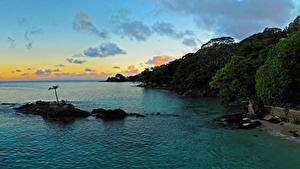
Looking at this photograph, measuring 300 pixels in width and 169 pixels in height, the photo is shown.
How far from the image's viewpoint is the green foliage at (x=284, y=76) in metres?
26.3

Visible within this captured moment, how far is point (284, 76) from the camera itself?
1043 inches

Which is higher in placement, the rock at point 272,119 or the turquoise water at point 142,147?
the rock at point 272,119

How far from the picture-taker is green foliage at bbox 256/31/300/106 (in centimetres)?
2633

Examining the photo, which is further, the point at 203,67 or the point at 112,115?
the point at 203,67

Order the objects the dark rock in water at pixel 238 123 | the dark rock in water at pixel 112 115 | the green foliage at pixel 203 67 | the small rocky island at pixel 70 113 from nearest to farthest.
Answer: the dark rock in water at pixel 238 123 < the dark rock in water at pixel 112 115 < the small rocky island at pixel 70 113 < the green foliage at pixel 203 67

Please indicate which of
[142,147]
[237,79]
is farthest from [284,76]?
[142,147]

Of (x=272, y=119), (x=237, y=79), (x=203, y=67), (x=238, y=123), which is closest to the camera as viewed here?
(x=272, y=119)

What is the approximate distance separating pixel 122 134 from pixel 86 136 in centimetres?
436

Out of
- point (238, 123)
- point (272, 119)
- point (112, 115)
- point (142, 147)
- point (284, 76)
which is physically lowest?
point (142, 147)

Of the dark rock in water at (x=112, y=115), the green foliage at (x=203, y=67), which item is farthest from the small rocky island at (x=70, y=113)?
the green foliage at (x=203, y=67)

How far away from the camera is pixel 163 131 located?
2742 cm

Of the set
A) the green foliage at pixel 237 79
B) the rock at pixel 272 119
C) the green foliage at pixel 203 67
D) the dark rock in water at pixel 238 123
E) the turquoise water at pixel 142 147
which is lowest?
the turquoise water at pixel 142 147

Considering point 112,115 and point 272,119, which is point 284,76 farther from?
point 112,115

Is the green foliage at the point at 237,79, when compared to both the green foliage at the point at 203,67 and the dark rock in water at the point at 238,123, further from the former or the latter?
the green foliage at the point at 203,67
